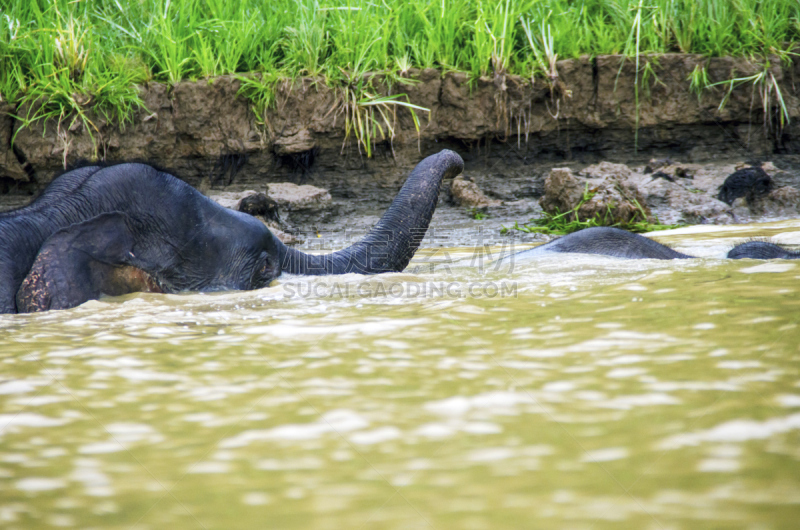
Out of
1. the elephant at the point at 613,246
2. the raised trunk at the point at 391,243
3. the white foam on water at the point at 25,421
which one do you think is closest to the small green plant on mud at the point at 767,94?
the elephant at the point at 613,246

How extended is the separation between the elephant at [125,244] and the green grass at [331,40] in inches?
175

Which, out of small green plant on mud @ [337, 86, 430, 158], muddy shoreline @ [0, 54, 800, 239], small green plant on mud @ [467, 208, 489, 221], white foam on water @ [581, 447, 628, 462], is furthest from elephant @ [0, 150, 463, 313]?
small green plant on mud @ [337, 86, 430, 158]

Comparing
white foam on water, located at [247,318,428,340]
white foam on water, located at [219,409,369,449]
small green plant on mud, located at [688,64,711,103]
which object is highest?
small green plant on mud, located at [688,64,711,103]

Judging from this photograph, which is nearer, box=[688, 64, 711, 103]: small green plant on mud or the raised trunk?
the raised trunk

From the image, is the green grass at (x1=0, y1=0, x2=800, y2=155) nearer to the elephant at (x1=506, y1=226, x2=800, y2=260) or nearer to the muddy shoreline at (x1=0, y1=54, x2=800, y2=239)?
the muddy shoreline at (x1=0, y1=54, x2=800, y2=239)

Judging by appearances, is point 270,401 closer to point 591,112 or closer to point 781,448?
point 781,448

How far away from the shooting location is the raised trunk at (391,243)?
344 centimetres

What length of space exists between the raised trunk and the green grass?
380 cm

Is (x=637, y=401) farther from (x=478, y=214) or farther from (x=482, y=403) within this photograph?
(x=478, y=214)

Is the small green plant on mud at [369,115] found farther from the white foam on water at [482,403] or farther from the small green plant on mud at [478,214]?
the white foam on water at [482,403]

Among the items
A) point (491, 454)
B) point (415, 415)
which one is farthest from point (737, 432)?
point (415, 415)

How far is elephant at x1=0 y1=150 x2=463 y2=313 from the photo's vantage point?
2.72 metres

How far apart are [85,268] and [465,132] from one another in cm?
579

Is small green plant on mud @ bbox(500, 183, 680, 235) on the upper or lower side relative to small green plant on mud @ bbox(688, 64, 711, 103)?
lower
